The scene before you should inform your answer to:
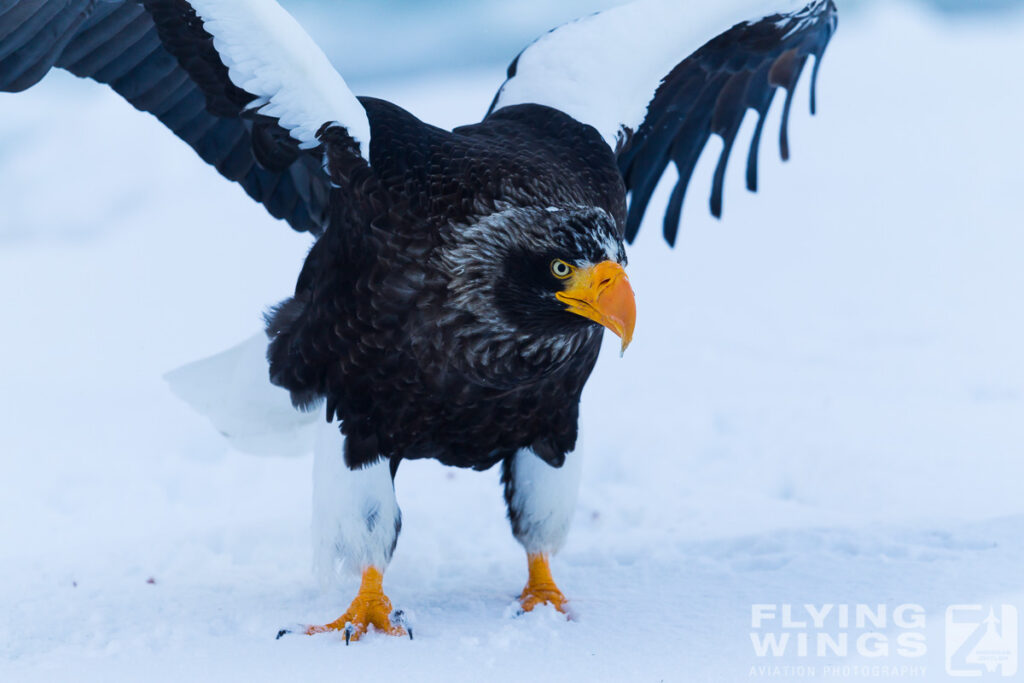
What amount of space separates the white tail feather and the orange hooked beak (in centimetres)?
143

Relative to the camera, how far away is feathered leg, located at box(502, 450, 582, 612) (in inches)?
146

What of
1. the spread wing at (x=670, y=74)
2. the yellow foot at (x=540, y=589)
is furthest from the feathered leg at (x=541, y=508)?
the spread wing at (x=670, y=74)

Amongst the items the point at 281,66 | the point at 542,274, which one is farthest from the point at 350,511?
the point at 281,66

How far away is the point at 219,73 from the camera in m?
3.49

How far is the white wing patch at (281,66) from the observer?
320cm

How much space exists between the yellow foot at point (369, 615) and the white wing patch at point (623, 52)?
1725 mm

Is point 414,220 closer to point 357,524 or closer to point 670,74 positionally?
point 357,524

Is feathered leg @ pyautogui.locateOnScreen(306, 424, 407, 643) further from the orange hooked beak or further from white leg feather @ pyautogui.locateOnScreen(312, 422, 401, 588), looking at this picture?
the orange hooked beak

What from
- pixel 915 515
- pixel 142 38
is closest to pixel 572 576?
pixel 915 515

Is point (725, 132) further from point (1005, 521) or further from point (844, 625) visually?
point (844, 625)

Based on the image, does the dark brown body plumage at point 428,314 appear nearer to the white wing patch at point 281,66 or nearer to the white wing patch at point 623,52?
the white wing patch at point 281,66

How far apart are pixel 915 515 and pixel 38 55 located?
351 centimetres

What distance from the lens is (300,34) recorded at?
325cm

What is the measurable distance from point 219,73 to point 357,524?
4.82 ft
